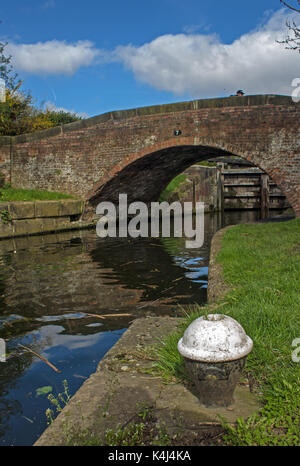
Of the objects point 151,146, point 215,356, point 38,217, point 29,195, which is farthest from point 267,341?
point 29,195

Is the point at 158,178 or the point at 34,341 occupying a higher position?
the point at 158,178

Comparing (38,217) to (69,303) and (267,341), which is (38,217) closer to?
(69,303)

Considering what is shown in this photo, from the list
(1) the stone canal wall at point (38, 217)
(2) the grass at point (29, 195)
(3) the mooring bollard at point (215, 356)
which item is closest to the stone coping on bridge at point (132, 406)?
(3) the mooring bollard at point (215, 356)

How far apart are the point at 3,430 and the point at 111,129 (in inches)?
→ 514

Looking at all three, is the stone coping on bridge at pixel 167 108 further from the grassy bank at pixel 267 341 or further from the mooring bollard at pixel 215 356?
Result: the mooring bollard at pixel 215 356

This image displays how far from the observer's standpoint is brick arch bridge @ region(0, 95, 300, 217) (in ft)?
38.1

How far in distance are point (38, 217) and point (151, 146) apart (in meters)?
4.91

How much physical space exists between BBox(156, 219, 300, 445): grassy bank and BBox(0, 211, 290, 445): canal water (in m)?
0.94

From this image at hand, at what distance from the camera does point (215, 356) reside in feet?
6.79

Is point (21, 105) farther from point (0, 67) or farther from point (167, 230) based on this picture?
point (167, 230)

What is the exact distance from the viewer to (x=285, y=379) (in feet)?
7.45

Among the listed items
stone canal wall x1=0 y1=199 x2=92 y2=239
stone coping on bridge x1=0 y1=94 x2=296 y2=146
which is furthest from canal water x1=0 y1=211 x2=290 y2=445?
stone coping on bridge x1=0 y1=94 x2=296 y2=146

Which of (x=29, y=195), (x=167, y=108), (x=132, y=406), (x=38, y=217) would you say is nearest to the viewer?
(x=132, y=406)

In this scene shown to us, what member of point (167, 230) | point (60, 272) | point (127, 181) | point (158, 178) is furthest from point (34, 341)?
point (158, 178)
